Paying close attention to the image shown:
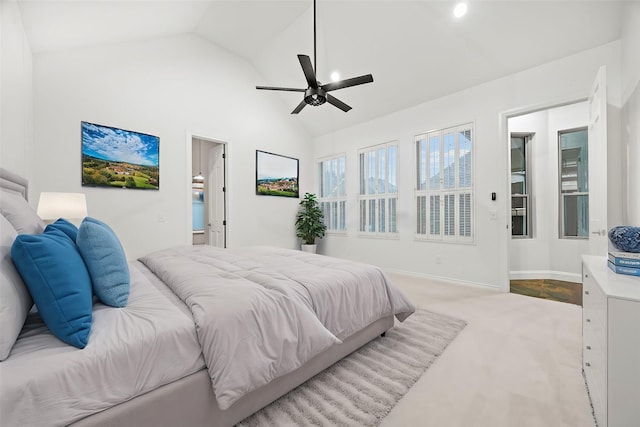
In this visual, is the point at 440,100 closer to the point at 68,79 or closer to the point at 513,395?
the point at 513,395

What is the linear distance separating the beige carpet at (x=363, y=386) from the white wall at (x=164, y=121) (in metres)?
3.12

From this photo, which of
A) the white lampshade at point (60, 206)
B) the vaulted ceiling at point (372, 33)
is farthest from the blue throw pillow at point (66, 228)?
the vaulted ceiling at point (372, 33)

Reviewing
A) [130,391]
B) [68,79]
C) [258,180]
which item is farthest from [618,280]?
[68,79]

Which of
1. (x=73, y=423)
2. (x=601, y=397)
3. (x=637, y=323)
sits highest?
(x=637, y=323)

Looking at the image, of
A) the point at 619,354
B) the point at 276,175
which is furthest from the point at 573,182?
the point at 276,175

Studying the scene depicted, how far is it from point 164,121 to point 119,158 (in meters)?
0.80

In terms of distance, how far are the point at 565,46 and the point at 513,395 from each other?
3.65m

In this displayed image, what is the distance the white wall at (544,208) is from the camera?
4258mm

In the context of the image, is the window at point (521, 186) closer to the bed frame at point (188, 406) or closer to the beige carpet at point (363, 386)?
the beige carpet at point (363, 386)

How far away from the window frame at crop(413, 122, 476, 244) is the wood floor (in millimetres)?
957

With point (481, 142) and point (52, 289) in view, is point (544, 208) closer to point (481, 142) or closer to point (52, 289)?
point (481, 142)

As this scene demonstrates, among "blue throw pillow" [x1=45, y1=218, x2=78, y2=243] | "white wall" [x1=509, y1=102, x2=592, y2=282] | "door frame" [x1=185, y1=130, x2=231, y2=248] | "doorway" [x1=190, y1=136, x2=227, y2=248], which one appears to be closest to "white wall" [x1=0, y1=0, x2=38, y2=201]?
"blue throw pillow" [x1=45, y1=218, x2=78, y2=243]

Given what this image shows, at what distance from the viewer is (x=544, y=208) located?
4.41 meters

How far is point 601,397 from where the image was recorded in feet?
3.96
